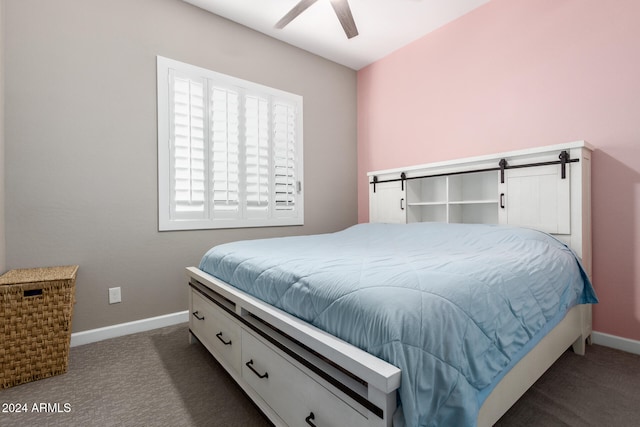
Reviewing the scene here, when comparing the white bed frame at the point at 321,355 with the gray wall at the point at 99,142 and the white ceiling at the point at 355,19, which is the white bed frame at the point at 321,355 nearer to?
the gray wall at the point at 99,142

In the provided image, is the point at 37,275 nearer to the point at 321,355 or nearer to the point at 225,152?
the point at 225,152

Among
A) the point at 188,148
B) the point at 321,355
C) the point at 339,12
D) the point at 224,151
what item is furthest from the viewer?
the point at 224,151

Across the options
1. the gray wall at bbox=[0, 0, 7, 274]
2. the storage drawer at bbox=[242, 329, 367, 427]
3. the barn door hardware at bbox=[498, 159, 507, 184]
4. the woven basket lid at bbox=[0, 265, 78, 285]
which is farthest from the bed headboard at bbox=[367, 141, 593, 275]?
the gray wall at bbox=[0, 0, 7, 274]

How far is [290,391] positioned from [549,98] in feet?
9.07

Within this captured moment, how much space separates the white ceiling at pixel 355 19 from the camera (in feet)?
9.03

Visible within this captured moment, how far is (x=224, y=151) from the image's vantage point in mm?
2895

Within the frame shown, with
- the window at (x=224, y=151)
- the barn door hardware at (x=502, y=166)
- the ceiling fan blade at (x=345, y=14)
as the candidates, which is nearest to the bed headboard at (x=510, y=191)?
the barn door hardware at (x=502, y=166)

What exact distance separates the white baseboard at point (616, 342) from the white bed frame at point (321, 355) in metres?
0.10

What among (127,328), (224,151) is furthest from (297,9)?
(127,328)

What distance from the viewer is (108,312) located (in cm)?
238

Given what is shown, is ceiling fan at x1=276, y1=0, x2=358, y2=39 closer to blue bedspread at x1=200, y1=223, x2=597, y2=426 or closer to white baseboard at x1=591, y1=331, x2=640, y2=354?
blue bedspread at x1=200, y1=223, x2=597, y2=426

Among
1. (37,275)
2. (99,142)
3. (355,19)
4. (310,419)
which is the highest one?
(355,19)


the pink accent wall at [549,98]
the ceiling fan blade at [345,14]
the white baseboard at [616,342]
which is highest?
the ceiling fan blade at [345,14]

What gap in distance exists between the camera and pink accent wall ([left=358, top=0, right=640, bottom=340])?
211 centimetres
